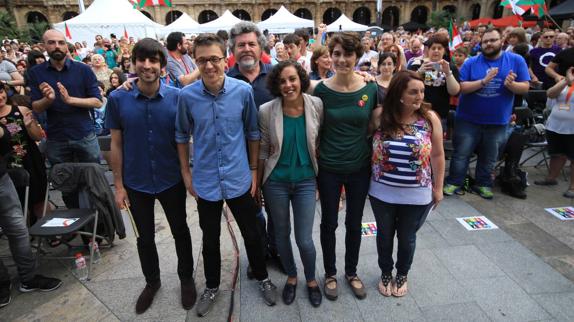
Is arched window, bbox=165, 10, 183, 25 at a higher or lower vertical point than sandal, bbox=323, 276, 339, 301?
higher

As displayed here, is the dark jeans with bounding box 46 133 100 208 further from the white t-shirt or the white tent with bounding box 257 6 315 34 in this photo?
the white tent with bounding box 257 6 315 34

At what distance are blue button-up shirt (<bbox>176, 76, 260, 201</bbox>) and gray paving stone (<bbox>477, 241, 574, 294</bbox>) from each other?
2463 mm

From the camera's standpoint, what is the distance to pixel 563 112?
14.2ft

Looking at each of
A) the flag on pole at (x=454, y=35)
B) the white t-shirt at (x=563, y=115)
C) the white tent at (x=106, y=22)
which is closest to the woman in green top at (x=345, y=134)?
the white t-shirt at (x=563, y=115)

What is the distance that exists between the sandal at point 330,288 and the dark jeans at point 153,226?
3.65 feet

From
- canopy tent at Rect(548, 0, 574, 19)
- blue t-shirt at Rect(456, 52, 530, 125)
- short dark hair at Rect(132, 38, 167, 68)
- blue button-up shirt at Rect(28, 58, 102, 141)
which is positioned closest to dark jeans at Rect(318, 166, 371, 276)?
short dark hair at Rect(132, 38, 167, 68)

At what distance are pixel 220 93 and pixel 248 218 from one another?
A: 925mm

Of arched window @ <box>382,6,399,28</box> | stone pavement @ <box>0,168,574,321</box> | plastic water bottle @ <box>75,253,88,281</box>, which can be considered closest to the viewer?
stone pavement @ <box>0,168,574,321</box>

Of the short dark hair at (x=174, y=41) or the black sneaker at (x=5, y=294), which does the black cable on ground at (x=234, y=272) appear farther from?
the short dark hair at (x=174, y=41)

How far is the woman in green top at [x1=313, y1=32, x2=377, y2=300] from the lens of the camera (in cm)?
226

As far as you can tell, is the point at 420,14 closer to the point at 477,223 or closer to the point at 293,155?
the point at 477,223

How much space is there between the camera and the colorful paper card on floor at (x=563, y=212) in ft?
12.6

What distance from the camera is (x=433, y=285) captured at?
279cm

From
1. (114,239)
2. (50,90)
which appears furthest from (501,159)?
(50,90)
